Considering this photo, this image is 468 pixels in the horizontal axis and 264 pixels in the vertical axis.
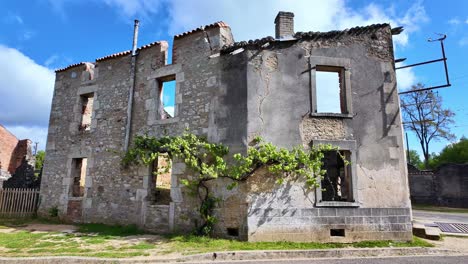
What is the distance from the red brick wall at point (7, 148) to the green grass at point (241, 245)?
21627mm

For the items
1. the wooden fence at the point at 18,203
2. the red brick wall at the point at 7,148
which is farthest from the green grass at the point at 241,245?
the red brick wall at the point at 7,148

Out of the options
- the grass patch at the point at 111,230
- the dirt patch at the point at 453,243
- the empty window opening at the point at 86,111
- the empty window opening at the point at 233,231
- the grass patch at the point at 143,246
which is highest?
the empty window opening at the point at 86,111

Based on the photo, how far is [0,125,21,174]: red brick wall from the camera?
22.7 meters

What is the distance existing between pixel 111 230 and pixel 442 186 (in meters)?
23.8

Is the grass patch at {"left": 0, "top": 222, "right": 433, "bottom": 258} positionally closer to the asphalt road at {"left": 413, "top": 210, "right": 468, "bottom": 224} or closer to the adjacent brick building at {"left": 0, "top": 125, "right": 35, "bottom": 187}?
the asphalt road at {"left": 413, "top": 210, "right": 468, "bottom": 224}

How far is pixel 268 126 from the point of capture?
8289 millimetres

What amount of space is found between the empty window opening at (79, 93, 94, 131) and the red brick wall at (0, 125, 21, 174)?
1500 cm

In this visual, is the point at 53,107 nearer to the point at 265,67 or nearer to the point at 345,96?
the point at 265,67

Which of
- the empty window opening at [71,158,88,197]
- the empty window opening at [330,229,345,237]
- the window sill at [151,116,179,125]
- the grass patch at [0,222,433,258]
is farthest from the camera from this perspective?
the empty window opening at [71,158,88,197]

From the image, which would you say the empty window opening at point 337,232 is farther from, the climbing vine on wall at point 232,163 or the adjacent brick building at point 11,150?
the adjacent brick building at point 11,150

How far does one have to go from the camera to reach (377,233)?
25.8 feet

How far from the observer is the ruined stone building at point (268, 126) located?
7922mm

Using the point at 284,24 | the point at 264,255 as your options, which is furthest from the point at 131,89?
the point at 264,255

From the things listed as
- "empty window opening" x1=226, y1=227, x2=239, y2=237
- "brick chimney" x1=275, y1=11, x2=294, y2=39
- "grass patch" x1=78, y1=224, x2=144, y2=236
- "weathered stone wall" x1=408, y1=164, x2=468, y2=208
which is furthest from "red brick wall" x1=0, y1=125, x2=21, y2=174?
"weathered stone wall" x1=408, y1=164, x2=468, y2=208
